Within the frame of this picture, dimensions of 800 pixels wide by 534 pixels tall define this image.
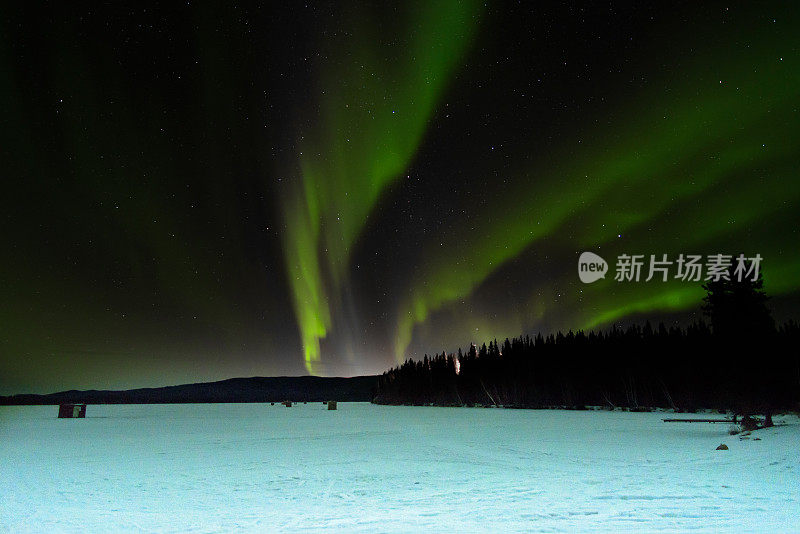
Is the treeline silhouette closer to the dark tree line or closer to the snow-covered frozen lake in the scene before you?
the dark tree line

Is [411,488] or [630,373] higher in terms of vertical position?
[630,373]

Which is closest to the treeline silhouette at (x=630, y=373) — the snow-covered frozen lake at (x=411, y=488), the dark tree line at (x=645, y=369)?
the dark tree line at (x=645, y=369)

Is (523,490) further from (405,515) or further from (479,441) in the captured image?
(479,441)

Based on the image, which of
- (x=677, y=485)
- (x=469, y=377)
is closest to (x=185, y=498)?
(x=677, y=485)

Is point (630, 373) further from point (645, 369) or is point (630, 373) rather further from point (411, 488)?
point (411, 488)

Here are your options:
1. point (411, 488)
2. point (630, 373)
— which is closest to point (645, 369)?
point (630, 373)

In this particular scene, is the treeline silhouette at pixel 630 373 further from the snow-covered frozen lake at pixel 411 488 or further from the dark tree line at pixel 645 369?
the snow-covered frozen lake at pixel 411 488

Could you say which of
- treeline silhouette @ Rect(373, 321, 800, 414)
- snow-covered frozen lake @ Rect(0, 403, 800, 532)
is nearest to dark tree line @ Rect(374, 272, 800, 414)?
treeline silhouette @ Rect(373, 321, 800, 414)

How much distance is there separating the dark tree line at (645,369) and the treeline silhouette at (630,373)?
0.39 ft

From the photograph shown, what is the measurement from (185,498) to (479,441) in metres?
16.8

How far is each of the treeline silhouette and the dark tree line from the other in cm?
12

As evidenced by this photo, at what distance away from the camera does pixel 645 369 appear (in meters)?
83.7

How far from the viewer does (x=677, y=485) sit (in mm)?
12883

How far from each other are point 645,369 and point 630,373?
247cm
